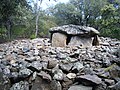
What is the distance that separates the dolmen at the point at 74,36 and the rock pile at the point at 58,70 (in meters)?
1.36

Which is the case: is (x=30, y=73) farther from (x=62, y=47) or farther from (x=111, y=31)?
(x=111, y=31)

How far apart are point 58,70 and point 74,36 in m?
4.27

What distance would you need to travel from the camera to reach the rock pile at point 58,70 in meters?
6.17

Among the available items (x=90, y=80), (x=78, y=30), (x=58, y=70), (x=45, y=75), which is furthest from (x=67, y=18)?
(x=90, y=80)

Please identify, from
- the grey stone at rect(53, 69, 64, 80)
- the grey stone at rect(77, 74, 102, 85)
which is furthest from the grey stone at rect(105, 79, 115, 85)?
the grey stone at rect(53, 69, 64, 80)

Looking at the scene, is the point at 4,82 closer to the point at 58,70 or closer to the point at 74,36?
the point at 58,70

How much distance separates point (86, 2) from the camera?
22984 mm

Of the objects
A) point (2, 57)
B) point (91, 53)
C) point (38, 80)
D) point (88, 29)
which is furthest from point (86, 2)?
point (38, 80)

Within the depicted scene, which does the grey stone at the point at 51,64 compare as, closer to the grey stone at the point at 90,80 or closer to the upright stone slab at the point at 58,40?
the grey stone at the point at 90,80

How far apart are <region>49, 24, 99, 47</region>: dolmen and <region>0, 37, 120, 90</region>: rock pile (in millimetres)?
1356

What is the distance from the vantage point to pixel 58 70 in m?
7.01

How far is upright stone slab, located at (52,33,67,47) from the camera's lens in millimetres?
10641

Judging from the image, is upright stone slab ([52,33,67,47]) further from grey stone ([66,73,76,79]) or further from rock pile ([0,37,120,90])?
grey stone ([66,73,76,79])

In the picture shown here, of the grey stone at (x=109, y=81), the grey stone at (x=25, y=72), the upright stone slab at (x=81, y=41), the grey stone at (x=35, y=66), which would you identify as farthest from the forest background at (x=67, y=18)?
the grey stone at (x=109, y=81)
